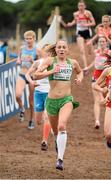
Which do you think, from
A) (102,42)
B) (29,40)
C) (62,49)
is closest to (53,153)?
(62,49)

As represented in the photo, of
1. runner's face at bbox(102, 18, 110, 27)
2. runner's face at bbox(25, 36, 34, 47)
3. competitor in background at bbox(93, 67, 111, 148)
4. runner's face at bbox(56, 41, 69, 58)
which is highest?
runner's face at bbox(56, 41, 69, 58)

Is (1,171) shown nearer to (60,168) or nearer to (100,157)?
(60,168)

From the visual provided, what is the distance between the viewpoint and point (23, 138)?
1502cm

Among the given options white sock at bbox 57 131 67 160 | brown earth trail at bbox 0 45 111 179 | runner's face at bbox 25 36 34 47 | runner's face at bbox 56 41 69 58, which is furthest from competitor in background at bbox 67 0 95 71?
white sock at bbox 57 131 67 160

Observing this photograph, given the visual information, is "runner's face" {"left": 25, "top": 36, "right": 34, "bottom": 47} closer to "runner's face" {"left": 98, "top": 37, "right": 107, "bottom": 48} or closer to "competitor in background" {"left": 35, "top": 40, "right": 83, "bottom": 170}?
"runner's face" {"left": 98, "top": 37, "right": 107, "bottom": 48}

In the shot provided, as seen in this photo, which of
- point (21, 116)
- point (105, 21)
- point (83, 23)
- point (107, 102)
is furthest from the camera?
point (83, 23)

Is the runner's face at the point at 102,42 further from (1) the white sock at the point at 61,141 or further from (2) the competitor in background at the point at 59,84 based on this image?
(1) the white sock at the point at 61,141

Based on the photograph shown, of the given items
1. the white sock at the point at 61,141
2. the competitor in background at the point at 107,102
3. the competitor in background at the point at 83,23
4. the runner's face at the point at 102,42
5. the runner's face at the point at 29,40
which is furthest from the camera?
the competitor in background at the point at 83,23

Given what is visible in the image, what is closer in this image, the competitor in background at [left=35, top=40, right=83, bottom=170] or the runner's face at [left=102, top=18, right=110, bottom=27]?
the competitor in background at [left=35, top=40, right=83, bottom=170]

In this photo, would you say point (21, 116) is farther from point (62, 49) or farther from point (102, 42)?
point (62, 49)

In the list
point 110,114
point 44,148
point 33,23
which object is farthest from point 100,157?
point 33,23

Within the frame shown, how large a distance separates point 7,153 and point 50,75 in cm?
239

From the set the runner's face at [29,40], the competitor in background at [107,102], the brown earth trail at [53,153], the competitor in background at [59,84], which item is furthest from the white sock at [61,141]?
the runner's face at [29,40]

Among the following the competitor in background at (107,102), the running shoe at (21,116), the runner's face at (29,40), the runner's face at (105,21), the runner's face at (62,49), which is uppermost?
the runner's face at (62,49)
